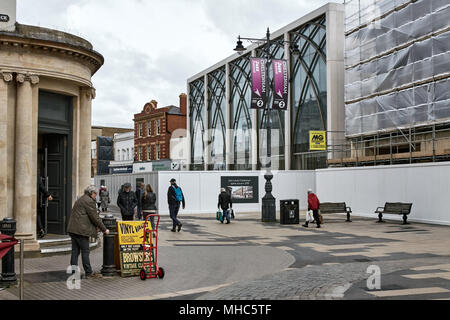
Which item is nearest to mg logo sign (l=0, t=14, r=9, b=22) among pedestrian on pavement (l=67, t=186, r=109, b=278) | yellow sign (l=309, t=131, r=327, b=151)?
pedestrian on pavement (l=67, t=186, r=109, b=278)

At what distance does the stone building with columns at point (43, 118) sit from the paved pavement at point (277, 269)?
6.48ft

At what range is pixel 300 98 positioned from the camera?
40500mm

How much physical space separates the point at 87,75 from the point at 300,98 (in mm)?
27969

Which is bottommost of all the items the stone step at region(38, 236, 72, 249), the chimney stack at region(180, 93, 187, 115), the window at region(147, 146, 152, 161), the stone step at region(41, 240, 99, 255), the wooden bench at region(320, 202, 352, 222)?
the stone step at region(41, 240, 99, 255)

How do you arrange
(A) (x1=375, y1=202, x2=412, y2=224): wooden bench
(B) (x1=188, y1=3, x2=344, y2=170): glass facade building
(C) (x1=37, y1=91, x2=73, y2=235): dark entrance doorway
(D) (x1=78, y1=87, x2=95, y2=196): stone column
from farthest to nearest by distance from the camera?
(B) (x1=188, y1=3, x2=344, y2=170): glass facade building < (A) (x1=375, y1=202, x2=412, y2=224): wooden bench < (D) (x1=78, y1=87, x2=95, y2=196): stone column < (C) (x1=37, y1=91, x2=73, y2=235): dark entrance doorway

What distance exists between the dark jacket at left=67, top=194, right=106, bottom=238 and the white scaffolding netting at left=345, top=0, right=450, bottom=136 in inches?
788

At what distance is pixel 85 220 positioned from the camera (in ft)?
32.1

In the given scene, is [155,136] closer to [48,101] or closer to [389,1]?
[389,1]

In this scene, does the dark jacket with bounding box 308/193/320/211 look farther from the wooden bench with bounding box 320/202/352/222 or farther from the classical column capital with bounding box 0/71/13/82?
the classical column capital with bounding box 0/71/13/82

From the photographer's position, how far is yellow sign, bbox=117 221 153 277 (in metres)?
9.84

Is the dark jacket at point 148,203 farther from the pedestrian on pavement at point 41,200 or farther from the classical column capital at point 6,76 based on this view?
the classical column capital at point 6,76

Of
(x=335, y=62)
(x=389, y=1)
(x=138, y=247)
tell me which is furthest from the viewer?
(x=335, y=62)

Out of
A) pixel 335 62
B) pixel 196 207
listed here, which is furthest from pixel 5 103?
pixel 335 62
